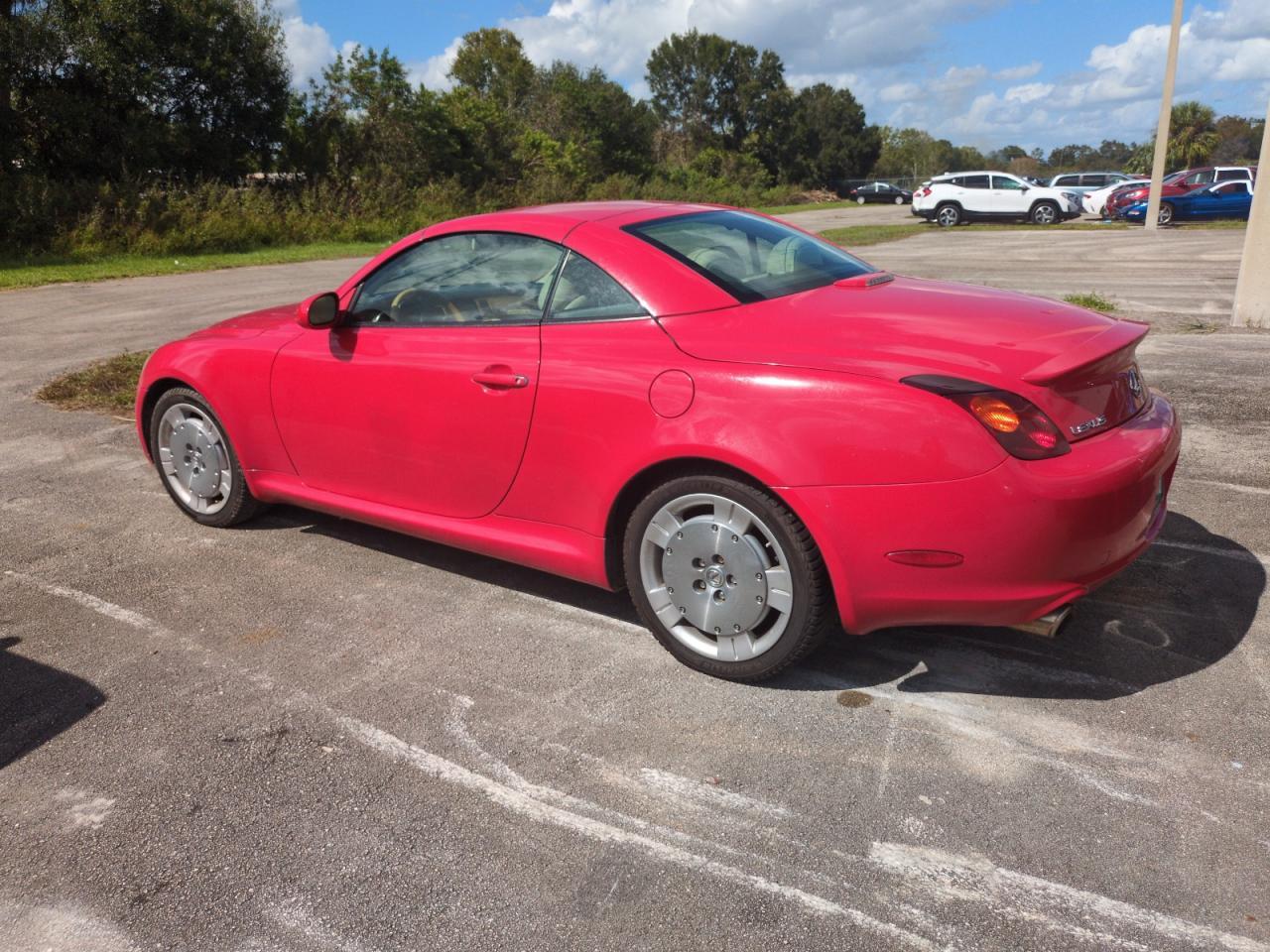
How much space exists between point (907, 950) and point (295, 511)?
4.12 m

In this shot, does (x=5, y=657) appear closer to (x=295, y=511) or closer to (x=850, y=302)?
(x=295, y=511)

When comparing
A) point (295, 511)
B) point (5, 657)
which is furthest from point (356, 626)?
point (295, 511)

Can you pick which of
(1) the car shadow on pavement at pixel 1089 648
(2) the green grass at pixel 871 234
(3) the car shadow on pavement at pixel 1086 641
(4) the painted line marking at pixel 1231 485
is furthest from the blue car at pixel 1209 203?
(1) the car shadow on pavement at pixel 1089 648

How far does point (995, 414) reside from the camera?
9.59 ft

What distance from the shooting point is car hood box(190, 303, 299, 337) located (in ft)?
15.5

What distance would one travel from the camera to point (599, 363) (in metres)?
3.49

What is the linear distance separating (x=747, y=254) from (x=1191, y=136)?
8483cm

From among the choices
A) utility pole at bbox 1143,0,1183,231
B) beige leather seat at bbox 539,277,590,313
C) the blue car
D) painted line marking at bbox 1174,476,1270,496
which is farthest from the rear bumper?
the blue car

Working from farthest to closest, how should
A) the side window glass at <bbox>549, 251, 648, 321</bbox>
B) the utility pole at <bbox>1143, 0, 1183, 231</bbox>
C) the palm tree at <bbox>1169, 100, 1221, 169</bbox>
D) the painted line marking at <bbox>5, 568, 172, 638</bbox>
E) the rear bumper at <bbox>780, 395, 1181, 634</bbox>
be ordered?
the palm tree at <bbox>1169, 100, 1221, 169</bbox>
the utility pole at <bbox>1143, 0, 1183, 231</bbox>
the painted line marking at <bbox>5, 568, 172, 638</bbox>
the side window glass at <bbox>549, 251, 648, 321</bbox>
the rear bumper at <bbox>780, 395, 1181, 634</bbox>

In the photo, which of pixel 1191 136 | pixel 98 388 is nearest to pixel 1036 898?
pixel 98 388

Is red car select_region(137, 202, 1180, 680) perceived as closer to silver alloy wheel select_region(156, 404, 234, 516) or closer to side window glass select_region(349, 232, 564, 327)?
side window glass select_region(349, 232, 564, 327)

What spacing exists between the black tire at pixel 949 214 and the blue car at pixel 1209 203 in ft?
19.2

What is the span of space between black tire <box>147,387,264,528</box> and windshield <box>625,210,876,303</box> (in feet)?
7.81

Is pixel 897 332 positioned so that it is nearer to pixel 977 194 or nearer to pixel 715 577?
pixel 715 577
